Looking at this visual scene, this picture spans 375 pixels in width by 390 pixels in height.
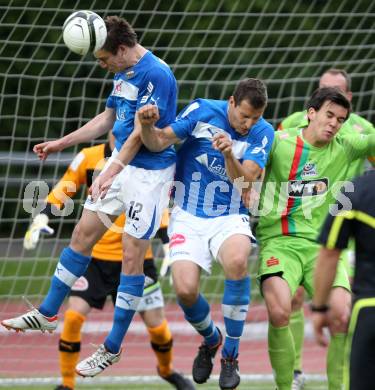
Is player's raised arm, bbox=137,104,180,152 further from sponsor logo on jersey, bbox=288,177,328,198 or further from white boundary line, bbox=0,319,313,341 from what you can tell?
white boundary line, bbox=0,319,313,341

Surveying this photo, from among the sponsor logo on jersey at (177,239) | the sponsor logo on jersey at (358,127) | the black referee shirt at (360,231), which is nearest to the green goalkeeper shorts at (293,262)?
the sponsor logo on jersey at (177,239)

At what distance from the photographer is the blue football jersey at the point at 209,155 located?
7.09 metres

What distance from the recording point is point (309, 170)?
730cm

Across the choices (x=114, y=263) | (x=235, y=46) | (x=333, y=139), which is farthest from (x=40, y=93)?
(x=333, y=139)

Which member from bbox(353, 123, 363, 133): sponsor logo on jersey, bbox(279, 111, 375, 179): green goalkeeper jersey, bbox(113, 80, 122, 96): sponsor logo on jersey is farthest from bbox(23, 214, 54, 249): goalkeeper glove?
bbox(353, 123, 363, 133): sponsor logo on jersey

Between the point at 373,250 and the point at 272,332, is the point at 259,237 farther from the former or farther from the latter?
the point at 373,250

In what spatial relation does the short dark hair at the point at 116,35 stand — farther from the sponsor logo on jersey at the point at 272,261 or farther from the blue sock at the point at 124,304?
the sponsor logo on jersey at the point at 272,261

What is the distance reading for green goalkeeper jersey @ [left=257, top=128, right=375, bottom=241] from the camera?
23.9ft

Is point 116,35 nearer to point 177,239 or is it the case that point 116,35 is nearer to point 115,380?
point 177,239

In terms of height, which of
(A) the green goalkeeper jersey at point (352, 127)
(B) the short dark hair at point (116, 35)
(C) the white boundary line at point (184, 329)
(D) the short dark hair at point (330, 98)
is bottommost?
(C) the white boundary line at point (184, 329)

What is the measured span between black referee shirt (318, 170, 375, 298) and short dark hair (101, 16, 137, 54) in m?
2.53

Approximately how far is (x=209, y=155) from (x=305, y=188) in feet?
2.29

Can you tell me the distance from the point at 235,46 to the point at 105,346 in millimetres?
5400

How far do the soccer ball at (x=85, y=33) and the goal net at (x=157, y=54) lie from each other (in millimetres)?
2039
